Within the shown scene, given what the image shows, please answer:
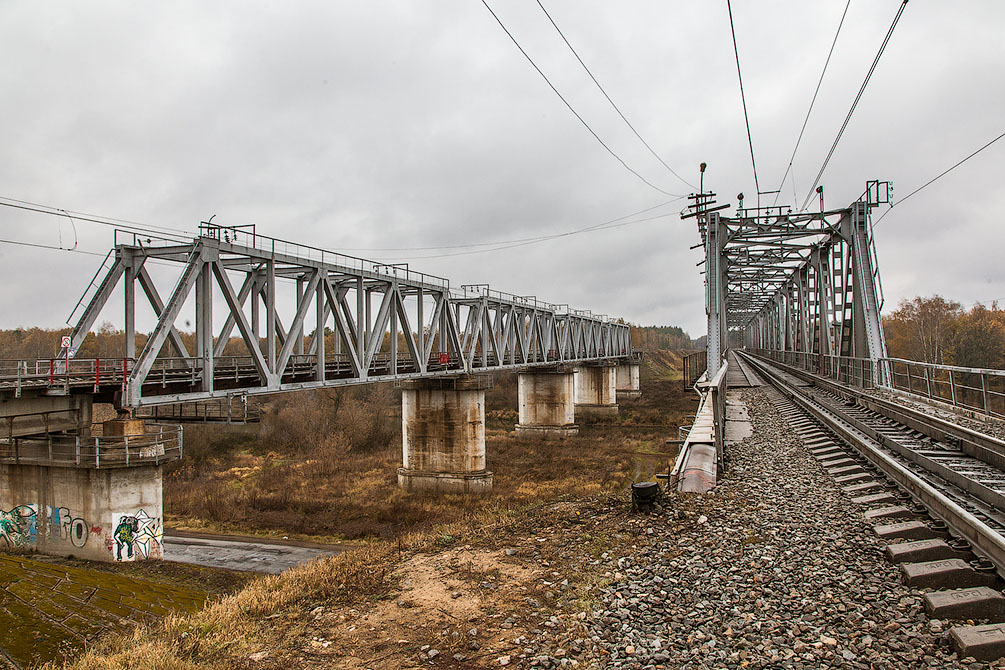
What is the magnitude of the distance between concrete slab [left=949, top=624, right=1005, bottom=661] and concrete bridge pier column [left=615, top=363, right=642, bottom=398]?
9028 cm

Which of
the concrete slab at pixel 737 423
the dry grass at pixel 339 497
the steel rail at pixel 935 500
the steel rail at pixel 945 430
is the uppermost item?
the steel rail at pixel 945 430

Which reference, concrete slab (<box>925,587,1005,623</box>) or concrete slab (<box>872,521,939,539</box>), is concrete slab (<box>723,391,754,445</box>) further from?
concrete slab (<box>925,587,1005,623</box>)

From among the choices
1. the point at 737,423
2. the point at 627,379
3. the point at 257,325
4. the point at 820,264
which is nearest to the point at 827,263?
the point at 820,264

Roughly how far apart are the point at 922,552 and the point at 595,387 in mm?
71374

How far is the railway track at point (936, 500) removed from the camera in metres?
5.01

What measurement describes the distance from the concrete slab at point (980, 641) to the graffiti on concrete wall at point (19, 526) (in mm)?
25127

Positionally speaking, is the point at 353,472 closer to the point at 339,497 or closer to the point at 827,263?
the point at 339,497

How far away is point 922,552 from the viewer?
6.16m

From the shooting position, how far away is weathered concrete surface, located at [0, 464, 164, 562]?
18.7 m

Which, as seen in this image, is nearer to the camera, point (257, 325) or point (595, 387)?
point (257, 325)

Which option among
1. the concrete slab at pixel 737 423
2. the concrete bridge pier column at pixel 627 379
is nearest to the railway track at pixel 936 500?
the concrete slab at pixel 737 423

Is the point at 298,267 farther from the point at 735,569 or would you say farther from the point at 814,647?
the point at 814,647

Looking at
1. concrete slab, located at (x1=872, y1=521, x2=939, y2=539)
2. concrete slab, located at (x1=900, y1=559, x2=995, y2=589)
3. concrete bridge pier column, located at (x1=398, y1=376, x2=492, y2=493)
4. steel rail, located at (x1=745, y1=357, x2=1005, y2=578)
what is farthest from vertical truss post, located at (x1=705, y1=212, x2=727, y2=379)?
concrete slab, located at (x1=900, y1=559, x2=995, y2=589)

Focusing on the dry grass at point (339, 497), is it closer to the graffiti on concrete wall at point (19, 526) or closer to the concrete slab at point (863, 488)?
the concrete slab at point (863, 488)
